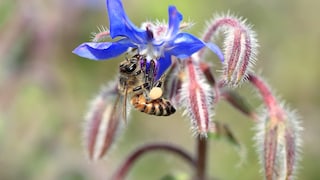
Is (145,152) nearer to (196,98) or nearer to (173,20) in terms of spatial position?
(196,98)

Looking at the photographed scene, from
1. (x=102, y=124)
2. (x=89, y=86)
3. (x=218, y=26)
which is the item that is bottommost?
(x=102, y=124)

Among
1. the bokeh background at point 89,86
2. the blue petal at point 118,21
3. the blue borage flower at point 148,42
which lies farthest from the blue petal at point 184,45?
the bokeh background at point 89,86

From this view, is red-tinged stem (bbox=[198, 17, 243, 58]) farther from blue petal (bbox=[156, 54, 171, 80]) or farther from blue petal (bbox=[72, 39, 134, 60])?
blue petal (bbox=[72, 39, 134, 60])

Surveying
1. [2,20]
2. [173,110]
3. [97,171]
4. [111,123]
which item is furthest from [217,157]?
[173,110]

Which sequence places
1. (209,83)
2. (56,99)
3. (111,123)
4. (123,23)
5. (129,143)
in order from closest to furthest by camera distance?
1. (123,23)
2. (209,83)
3. (111,123)
4. (56,99)
5. (129,143)

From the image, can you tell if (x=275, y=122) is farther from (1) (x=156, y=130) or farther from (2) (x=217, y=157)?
(1) (x=156, y=130)

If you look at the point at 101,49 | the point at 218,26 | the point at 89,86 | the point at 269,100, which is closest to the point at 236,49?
Result: the point at 218,26

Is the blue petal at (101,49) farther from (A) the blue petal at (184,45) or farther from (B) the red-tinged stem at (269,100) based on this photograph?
(B) the red-tinged stem at (269,100)

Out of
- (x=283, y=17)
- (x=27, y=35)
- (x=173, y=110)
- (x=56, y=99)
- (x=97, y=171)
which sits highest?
(x=283, y=17)
